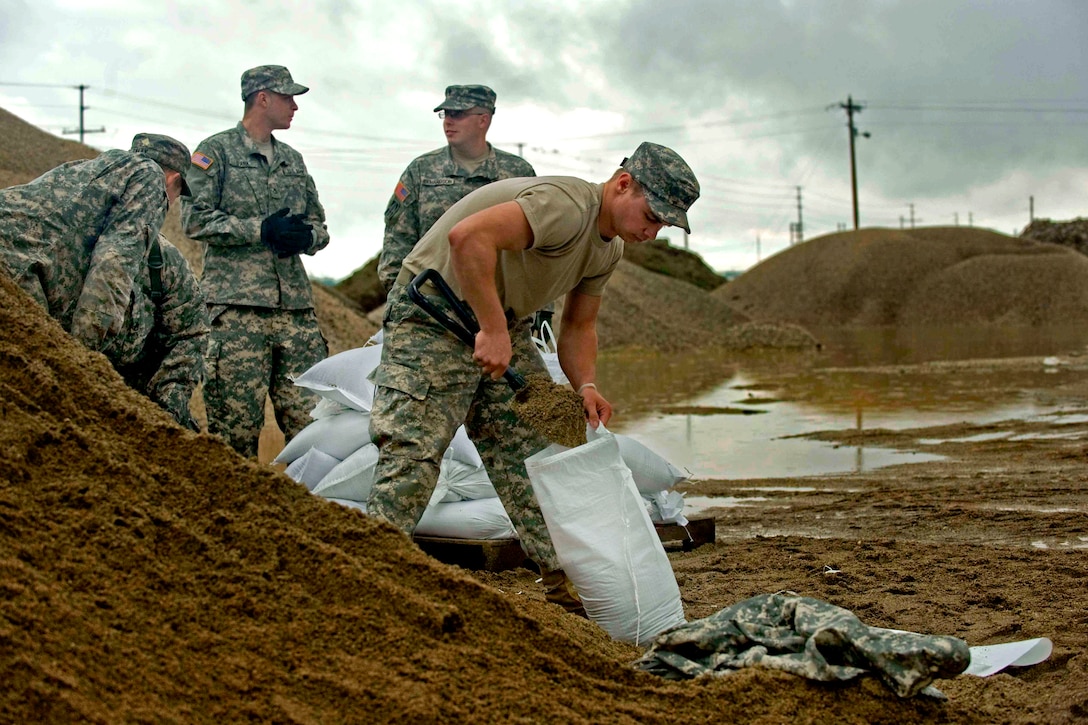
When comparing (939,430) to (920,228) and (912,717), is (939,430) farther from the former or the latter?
(920,228)

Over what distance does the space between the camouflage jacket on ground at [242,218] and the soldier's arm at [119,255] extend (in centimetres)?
110

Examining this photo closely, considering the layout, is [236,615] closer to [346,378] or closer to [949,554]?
[346,378]

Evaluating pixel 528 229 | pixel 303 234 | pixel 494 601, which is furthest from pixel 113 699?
pixel 303 234

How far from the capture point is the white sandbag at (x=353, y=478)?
455cm

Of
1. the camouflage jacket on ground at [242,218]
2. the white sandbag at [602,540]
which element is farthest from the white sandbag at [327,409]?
the white sandbag at [602,540]

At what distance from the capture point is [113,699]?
1.98m

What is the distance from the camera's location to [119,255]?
12.8 ft

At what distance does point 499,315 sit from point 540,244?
24 centimetres

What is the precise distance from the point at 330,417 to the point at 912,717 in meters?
3.14

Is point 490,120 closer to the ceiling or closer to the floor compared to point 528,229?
closer to the ceiling

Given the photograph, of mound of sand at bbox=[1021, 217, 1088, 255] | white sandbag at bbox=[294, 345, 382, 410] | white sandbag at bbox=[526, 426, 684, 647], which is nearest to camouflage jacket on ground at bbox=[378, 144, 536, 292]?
white sandbag at bbox=[294, 345, 382, 410]

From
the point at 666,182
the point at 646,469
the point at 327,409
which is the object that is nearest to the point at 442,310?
the point at 666,182

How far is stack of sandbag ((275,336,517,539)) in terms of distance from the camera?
4387 millimetres

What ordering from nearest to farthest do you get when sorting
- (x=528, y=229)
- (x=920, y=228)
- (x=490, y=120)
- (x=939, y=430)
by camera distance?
(x=528, y=229)
(x=490, y=120)
(x=939, y=430)
(x=920, y=228)
